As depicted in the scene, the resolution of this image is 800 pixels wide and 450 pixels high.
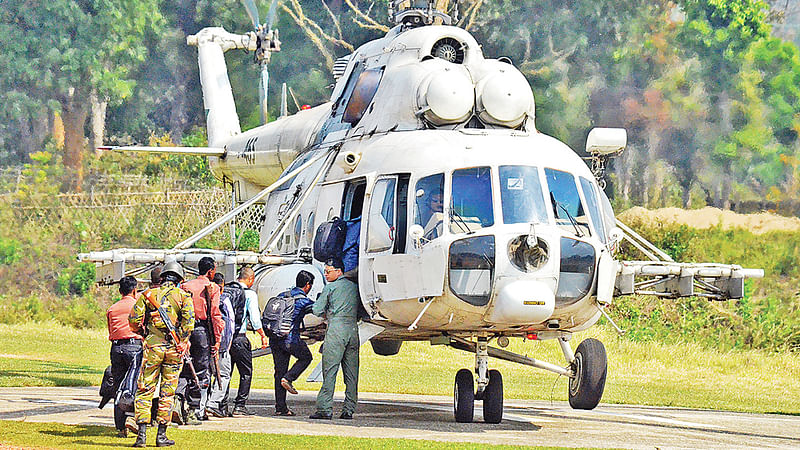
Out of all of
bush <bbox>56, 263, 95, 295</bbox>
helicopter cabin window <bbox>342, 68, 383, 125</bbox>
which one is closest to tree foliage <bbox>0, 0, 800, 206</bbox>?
bush <bbox>56, 263, 95, 295</bbox>

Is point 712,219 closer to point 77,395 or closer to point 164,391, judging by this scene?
point 77,395

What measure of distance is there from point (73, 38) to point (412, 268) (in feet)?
128

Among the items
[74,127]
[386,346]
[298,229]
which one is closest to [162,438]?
[298,229]

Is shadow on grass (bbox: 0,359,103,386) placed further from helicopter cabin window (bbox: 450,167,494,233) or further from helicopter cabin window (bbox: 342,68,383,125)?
helicopter cabin window (bbox: 450,167,494,233)

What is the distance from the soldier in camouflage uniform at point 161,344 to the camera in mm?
11547

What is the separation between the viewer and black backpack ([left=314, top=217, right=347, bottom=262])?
565 inches

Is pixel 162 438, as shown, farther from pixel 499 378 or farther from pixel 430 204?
pixel 499 378

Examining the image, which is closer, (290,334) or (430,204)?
(430,204)

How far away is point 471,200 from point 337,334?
7.35 ft

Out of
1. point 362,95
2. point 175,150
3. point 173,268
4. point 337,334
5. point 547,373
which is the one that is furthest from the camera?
point 547,373

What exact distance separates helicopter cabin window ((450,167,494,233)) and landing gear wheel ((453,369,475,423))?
2.06 m

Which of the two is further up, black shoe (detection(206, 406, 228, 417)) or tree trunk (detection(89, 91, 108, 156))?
tree trunk (detection(89, 91, 108, 156))

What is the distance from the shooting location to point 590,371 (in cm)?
1482

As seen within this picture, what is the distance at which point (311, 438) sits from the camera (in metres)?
12.0
